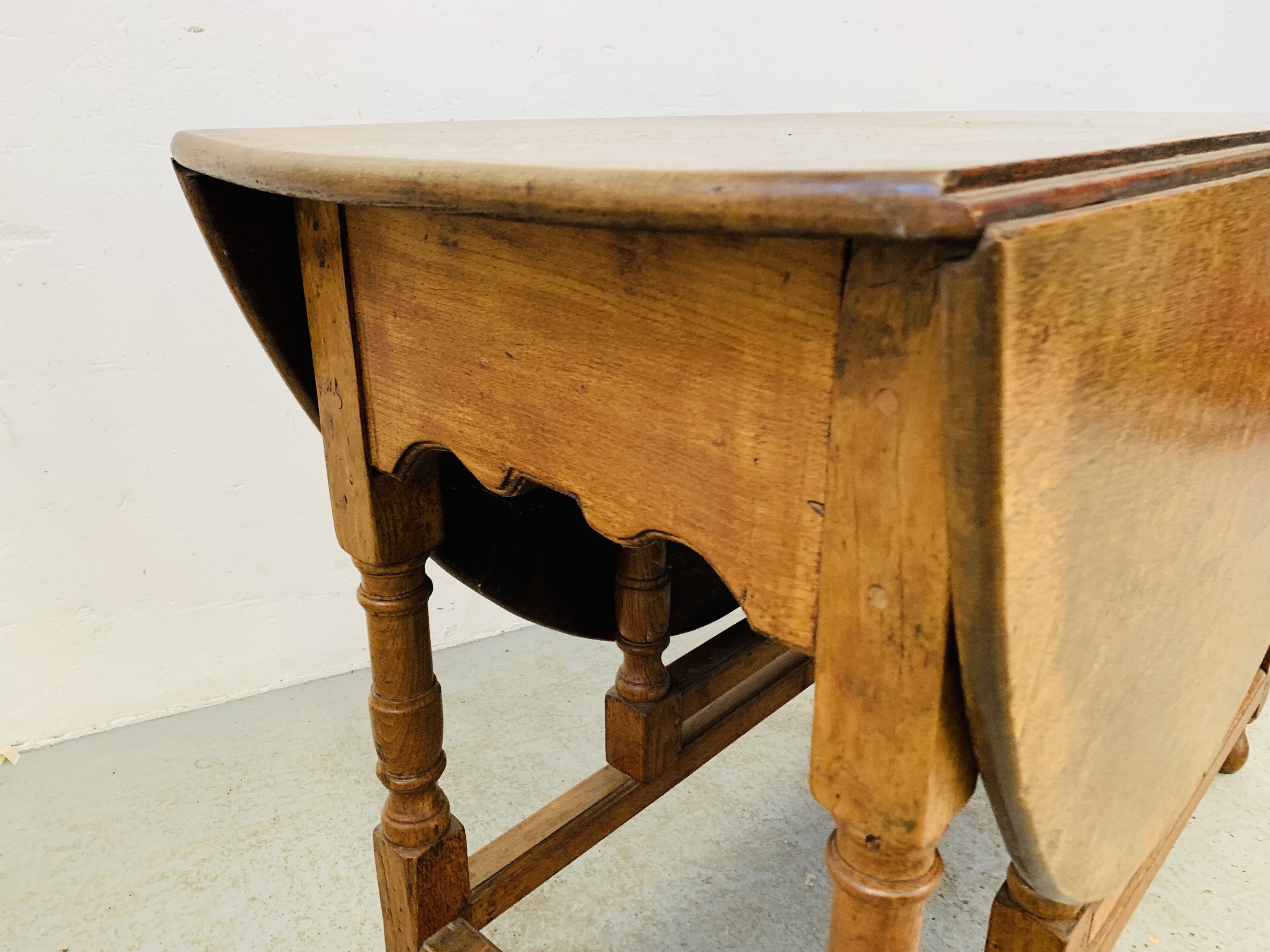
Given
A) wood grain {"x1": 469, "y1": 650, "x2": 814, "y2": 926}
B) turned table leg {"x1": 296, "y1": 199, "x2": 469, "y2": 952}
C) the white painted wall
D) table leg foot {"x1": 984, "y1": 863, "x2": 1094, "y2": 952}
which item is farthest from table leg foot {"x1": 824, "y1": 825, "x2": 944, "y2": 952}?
the white painted wall

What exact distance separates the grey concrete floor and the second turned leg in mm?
232

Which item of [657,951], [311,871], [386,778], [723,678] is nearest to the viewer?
[386,778]

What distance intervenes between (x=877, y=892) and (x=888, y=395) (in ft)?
1.01

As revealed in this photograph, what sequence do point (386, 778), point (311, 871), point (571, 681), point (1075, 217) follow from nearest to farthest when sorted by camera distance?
point (1075, 217) < point (386, 778) < point (311, 871) < point (571, 681)

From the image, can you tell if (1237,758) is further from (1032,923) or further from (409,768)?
(409,768)

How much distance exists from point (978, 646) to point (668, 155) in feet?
0.96

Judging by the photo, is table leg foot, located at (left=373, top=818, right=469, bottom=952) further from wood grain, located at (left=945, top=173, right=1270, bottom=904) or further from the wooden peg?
the wooden peg

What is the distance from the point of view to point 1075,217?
358 millimetres

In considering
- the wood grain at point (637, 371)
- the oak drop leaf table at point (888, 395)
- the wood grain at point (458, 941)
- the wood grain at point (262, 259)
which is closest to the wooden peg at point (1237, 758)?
the oak drop leaf table at point (888, 395)

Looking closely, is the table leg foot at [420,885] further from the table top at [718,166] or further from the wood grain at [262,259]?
the table top at [718,166]

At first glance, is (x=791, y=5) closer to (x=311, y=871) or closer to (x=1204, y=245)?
(x=1204, y=245)

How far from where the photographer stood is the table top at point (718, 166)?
328mm

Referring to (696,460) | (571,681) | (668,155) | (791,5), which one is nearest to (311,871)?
(571,681)

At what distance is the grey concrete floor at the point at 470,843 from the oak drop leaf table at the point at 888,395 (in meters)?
0.51
